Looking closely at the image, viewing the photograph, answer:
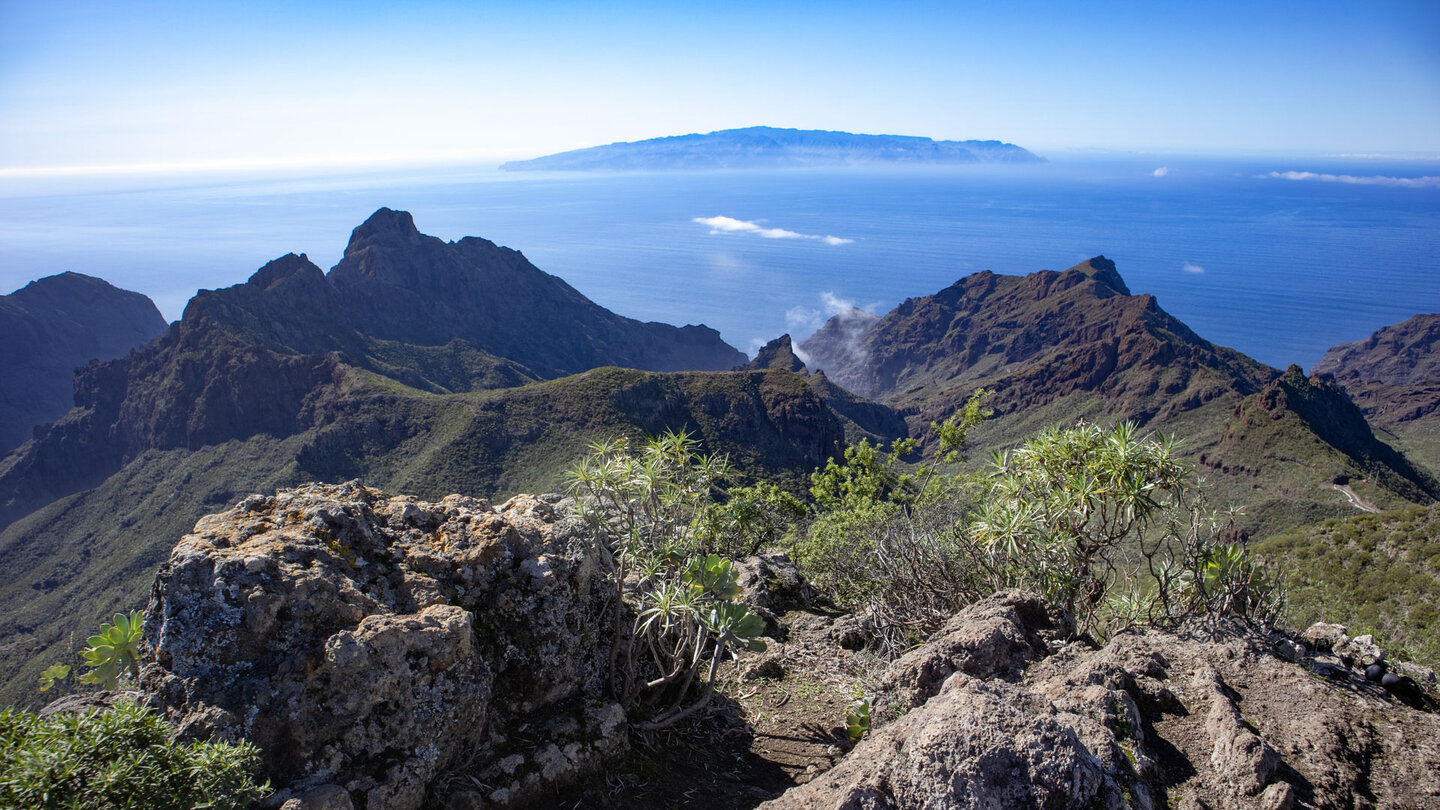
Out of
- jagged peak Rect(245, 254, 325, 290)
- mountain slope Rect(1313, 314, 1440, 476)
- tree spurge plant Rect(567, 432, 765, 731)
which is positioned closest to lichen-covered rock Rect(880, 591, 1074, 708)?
tree spurge plant Rect(567, 432, 765, 731)

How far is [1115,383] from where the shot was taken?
90.6 m

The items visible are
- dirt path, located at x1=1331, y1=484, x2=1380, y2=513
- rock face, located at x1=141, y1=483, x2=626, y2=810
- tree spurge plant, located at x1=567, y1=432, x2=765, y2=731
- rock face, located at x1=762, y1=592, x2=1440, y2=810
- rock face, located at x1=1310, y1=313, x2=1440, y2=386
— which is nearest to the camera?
rock face, located at x1=762, y1=592, x2=1440, y2=810

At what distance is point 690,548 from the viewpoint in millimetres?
7840

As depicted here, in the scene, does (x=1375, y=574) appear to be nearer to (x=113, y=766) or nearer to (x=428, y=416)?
(x=113, y=766)

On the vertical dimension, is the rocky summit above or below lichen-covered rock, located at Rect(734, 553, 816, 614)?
above

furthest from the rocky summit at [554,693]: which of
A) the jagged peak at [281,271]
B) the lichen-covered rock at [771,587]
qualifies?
the jagged peak at [281,271]

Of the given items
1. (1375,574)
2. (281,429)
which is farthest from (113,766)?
(281,429)

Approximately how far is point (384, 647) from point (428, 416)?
63097 millimetres

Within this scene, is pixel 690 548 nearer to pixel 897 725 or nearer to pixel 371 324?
pixel 897 725

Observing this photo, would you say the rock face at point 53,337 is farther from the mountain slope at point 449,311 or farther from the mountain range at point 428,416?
the mountain slope at point 449,311

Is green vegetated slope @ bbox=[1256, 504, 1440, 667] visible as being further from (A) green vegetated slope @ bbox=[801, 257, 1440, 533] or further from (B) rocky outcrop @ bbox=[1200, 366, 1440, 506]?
(B) rocky outcrop @ bbox=[1200, 366, 1440, 506]

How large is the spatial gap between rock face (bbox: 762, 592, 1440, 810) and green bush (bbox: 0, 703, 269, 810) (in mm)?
3632

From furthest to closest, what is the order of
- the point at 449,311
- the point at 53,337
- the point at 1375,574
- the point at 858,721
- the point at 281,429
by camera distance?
the point at 449,311
the point at 53,337
the point at 281,429
the point at 1375,574
the point at 858,721

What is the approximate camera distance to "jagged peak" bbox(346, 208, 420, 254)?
133m
